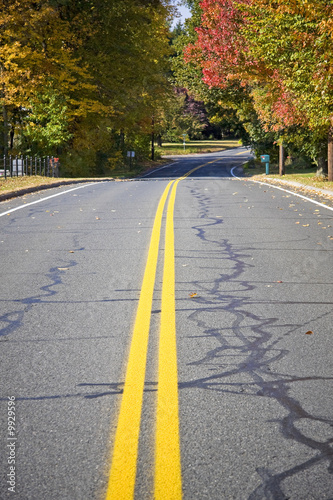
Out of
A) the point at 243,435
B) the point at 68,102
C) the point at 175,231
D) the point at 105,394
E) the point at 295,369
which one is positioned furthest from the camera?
the point at 68,102

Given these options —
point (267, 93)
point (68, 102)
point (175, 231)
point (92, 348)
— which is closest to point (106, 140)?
point (68, 102)

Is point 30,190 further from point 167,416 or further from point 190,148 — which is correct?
point 190,148

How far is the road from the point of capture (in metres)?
3.00

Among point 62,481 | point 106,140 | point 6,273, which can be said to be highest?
point 106,140

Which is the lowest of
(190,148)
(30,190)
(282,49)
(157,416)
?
(157,416)

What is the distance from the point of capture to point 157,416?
11.9ft

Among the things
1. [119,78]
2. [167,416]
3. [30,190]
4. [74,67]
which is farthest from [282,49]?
[119,78]

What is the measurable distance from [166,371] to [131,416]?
2.40 feet

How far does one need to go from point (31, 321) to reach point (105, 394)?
1.79 metres

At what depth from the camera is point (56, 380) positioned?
415cm

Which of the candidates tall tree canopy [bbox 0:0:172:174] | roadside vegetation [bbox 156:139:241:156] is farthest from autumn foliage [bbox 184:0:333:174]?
roadside vegetation [bbox 156:139:241:156]

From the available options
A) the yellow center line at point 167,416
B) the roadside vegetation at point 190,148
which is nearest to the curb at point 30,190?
the yellow center line at point 167,416

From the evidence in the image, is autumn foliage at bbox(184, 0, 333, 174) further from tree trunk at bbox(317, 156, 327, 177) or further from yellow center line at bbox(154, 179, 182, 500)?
yellow center line at bbox(154, 179, 182, 500)

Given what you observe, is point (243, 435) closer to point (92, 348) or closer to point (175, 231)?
point (92, 348)
